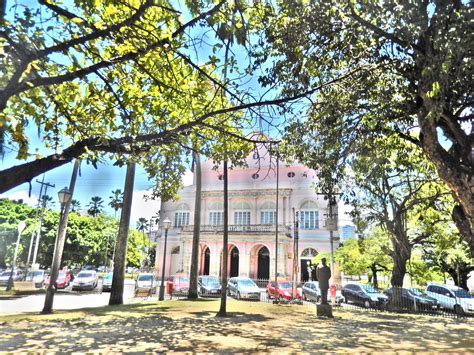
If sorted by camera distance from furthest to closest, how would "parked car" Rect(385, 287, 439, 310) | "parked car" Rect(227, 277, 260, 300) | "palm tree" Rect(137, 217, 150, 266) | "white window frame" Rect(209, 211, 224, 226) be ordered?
"palm tree" Rect(137, 217, 150, 266), "white window frame" Rect(209, 211, 224, 226), "parked car" Rect(227, 277, 260, 300), "parked car" Rect(385, 287, 439, 310)

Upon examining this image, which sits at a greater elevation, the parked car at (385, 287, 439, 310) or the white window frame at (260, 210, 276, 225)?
the white window frame at (260, 210, 276, 225)

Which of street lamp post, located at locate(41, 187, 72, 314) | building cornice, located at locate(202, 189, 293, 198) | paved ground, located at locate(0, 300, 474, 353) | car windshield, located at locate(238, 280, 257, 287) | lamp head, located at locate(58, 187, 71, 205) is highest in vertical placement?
building cornice, located at locate(202, 189, 293, 198)

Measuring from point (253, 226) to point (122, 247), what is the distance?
2685 centimetres

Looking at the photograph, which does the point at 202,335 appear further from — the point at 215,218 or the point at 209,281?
the point at 215,218

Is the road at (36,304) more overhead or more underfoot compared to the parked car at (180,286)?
more underfoot

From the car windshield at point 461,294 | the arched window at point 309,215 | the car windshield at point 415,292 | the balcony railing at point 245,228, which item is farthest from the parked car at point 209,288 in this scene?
the arched window at point 309,215

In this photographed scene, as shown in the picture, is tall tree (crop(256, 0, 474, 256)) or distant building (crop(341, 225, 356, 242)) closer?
tall tree (crop(256, 0, 474, 256))

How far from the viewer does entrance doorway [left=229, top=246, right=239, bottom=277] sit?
4384 cm

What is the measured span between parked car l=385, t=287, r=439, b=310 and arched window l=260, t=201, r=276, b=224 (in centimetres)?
2407

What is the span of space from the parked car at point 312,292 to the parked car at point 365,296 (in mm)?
2065

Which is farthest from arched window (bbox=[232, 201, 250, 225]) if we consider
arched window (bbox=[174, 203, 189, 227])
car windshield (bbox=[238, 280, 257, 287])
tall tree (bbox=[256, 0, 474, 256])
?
tall tree (bbox=[256, 0, 474, 256])

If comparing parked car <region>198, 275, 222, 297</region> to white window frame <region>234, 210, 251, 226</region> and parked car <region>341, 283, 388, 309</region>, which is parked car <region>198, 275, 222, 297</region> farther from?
white window frame <region>234, 210, 251, 226</region>

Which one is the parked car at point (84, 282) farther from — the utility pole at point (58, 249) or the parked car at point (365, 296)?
the parked car at point (365, 296)

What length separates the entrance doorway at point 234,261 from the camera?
43.8 meters
